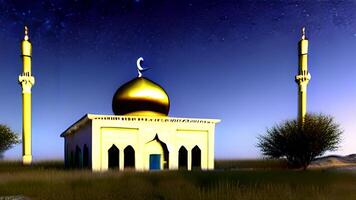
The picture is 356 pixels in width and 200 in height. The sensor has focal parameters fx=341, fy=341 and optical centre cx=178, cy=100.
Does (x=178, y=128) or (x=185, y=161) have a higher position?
(x=178, y=128)

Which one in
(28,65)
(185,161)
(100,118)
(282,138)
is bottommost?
(185,161)

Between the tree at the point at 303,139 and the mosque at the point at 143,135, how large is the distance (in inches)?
223

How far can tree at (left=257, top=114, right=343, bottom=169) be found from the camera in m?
24.0

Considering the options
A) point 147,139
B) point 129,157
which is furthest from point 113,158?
point 147,139

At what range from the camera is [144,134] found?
2128 cm

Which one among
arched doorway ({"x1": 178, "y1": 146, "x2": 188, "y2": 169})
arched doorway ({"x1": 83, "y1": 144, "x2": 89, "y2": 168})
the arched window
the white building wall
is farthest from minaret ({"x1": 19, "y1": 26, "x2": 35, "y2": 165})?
arched doorway ({"x1": 178, "y1": 146, "x2": 188, "y2": 169})

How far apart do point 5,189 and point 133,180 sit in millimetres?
4726

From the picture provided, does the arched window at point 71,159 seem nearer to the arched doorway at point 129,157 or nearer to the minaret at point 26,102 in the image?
the minaret at point 26,102

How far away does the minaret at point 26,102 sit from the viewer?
30.1 metres

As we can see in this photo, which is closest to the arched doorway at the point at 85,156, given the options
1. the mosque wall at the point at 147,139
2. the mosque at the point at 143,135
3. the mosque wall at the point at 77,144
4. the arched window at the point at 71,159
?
the mosque at the point at 143,135

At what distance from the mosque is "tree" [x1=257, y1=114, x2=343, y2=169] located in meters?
5.67

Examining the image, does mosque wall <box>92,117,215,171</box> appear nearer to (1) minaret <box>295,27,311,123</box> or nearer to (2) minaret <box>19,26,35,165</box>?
(1) minaret <box>295,27,311,123</box>

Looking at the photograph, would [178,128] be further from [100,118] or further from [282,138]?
[282,138]

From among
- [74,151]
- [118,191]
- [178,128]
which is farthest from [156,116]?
[118,191]
